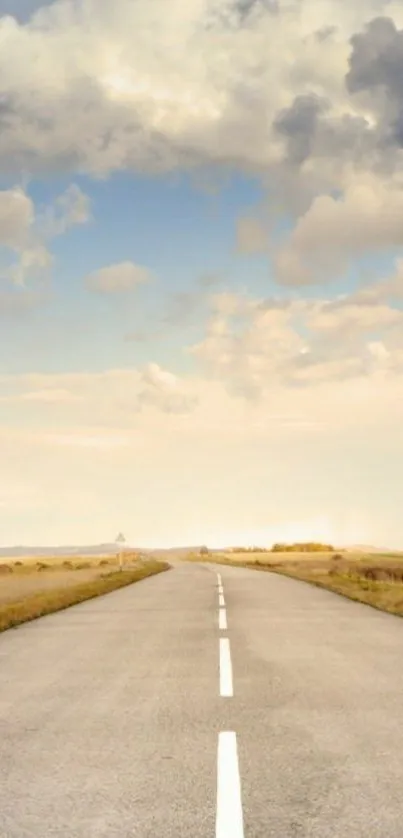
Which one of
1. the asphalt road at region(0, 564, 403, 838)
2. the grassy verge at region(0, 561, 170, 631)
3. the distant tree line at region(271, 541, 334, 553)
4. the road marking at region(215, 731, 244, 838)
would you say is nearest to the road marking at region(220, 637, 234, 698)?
the asphalt road at region(0, 564, 403, 838)

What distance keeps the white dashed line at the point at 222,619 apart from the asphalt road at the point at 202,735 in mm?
1230

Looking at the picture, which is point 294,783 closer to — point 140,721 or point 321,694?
point 140,721

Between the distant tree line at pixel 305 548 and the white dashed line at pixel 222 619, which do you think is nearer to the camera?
the white dashed line at pixel 222 619

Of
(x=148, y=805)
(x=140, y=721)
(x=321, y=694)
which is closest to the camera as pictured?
(x=148, y=805)

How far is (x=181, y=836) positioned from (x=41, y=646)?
1014cm

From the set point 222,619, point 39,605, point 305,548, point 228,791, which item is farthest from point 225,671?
point 305,548

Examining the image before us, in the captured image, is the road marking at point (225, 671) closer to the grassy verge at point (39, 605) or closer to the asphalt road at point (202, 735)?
the asphalt road at point (202, 735)

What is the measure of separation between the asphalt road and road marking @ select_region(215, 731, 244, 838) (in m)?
0.02

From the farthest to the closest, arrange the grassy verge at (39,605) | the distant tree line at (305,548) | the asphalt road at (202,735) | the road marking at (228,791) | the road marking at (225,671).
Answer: the distant tree line at (305,548)
the grassy verge at (39,605)
the road marking at (225,671)
the asphalt road at (202,735)
the road marking at (228,791)

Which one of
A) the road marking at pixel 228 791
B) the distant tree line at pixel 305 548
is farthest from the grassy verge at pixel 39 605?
the distant tree line at pixel 305 548

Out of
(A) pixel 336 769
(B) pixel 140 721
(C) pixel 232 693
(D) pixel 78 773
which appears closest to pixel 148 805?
(D) pixel 78 773

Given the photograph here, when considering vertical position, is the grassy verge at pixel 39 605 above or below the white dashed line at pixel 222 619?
above

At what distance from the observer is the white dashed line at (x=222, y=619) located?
1733 centimetres

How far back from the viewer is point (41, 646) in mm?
14641
